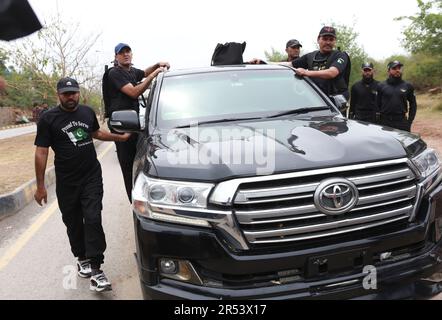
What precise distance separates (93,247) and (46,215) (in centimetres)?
285

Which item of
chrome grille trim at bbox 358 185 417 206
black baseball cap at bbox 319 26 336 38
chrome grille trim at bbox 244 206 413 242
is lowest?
chrome grille trim at bbox 244 206 413 242

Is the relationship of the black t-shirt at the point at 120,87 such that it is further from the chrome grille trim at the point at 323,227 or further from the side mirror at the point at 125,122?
the chrome grille trim at the point at 323,227

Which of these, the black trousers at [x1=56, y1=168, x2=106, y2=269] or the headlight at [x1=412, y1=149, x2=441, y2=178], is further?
the black trousers at [x1=56, y1=168, x2=106, y2=269]

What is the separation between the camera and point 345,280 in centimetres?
243

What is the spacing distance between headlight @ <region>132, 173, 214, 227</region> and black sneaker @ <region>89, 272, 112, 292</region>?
1.35 metres

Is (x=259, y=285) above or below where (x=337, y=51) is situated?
below

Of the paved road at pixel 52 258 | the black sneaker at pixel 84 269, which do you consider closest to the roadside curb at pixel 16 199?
the paved road at pixel 52 258

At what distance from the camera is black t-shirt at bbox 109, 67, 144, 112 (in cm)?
485

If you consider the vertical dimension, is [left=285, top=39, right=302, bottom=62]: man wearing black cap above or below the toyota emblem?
above

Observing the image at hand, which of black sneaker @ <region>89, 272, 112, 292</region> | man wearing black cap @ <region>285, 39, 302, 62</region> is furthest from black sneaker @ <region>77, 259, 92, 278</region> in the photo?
man wearing black cap @ <region>285, 39, 302, 62</region>

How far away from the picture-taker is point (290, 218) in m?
2.36

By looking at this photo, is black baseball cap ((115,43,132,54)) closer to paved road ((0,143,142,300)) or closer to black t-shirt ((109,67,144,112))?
black t-shirt ((109,67,144,112))
